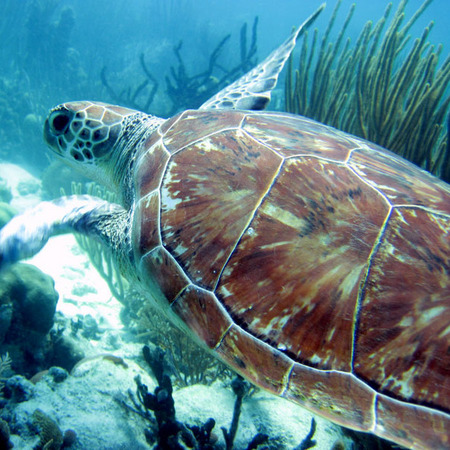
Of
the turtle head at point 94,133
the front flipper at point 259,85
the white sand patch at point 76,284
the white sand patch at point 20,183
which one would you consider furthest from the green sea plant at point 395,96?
the white sand patch at point 20,183

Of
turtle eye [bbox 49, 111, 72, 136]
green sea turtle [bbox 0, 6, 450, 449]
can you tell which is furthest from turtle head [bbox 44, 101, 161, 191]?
green sea turtle [bbox 0, 6, 450, 449]

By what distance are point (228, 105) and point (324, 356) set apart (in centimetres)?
238

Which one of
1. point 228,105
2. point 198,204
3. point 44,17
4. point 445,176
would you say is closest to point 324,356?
point 198,204

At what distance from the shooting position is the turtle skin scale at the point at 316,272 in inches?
38.0

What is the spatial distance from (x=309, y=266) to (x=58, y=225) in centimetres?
189

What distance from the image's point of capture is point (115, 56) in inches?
762

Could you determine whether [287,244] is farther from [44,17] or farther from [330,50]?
[44,17]

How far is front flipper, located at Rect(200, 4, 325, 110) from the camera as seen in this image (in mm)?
2723

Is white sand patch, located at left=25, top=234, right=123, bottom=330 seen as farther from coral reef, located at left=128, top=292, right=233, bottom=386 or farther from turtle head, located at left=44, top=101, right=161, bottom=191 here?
turtle head, located at left=44, top=101, right=161, bottom=191

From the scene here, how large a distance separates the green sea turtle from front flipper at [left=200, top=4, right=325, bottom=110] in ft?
3.90

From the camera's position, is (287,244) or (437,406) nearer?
(437,406)

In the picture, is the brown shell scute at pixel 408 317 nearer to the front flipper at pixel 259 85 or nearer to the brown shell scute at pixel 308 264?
the brown shell scute at pixel 308 264

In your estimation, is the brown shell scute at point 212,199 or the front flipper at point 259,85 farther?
the front flipper at point 259,85

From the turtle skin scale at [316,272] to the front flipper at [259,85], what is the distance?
4.55 ft
